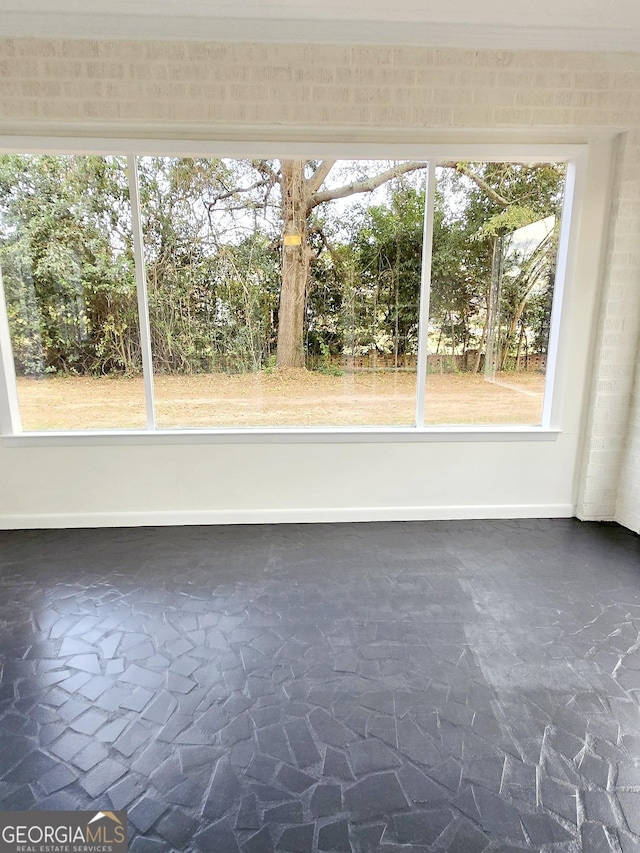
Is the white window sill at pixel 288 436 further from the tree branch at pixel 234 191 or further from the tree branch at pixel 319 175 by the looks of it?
the tree branch at pixel 319 175

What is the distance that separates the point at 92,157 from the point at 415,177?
7.11 feet

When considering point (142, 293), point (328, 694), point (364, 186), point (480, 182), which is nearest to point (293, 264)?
point (364, 186)

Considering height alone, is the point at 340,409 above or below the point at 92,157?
below

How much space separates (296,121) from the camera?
285 cm

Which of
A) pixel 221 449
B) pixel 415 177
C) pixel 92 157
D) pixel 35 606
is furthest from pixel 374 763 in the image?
pixel 92 157

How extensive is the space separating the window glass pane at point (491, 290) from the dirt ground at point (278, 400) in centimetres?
2

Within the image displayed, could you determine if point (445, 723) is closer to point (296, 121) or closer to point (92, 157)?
point (296, 121)

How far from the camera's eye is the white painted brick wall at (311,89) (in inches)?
108

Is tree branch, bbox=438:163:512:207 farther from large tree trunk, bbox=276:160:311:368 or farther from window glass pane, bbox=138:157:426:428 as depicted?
large tree trunk, bbox=276:160:311:368

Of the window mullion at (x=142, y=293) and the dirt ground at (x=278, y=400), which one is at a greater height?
the window mullion at (x=142, y=293)

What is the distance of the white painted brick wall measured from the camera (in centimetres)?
273

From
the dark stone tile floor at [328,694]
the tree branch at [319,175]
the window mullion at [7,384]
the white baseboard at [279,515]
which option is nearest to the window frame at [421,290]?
the window mullion at [7,384]

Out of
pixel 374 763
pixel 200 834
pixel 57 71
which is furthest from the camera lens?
pixel 57 71

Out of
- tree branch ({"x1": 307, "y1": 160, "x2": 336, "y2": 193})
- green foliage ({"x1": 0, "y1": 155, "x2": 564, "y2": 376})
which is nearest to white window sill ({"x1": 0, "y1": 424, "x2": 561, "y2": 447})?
green foliage ({"x1": 0, "y1": 155, "x2": 564, "y2": 376})
